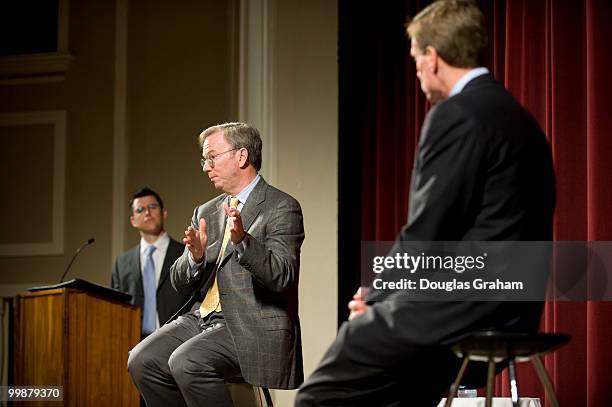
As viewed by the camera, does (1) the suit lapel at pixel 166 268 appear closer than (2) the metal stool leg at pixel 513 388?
No

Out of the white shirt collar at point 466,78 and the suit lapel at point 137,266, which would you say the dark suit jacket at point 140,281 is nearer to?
the suit lapel at point 137,266

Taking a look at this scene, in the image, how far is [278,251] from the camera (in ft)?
11.2

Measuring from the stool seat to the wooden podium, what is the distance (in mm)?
2465

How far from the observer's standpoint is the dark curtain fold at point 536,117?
4047 millimetres

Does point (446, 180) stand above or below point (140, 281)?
above

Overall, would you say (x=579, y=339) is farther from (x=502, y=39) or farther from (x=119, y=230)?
(x=119, y=230)

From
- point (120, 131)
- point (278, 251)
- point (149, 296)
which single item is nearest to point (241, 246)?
point (278, 251)

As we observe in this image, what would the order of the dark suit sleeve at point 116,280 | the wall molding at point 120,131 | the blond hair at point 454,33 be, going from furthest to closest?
the wall molding at point 120,131
the dark suit sleeve at point 116,280
the blond hair at point 454,33

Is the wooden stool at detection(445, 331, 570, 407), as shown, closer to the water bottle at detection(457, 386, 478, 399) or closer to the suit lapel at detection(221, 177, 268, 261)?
the suit lapel at detection(221, 177, 268, 261)

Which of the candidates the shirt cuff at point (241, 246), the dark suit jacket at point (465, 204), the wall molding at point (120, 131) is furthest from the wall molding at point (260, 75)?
the dark suit jacket at point (465, 204)

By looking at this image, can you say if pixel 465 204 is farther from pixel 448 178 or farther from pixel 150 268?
pixel 150 268

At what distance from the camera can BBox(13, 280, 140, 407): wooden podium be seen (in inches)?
167

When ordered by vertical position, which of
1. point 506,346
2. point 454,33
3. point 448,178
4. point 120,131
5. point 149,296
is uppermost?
point 120,131

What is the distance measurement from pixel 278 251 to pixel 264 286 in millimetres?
141
